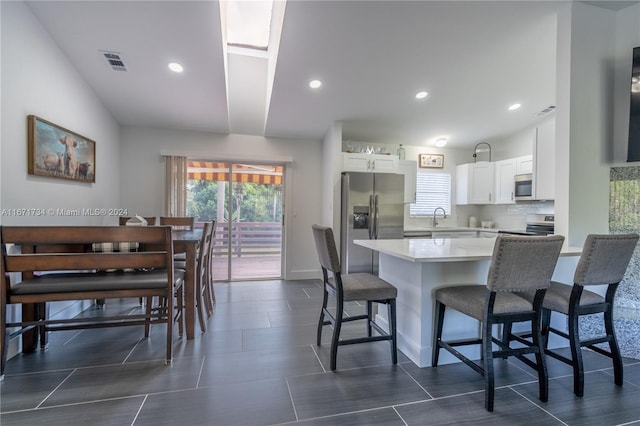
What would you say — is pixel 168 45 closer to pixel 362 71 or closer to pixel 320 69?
pixel 320 69

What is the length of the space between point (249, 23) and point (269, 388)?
3.64 metres

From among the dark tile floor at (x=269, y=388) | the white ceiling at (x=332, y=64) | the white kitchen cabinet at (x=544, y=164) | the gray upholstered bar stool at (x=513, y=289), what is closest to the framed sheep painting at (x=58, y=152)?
the white ceiling at (x=332, y=64)

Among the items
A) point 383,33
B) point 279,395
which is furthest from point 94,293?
point 383,33

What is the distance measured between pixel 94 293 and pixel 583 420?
3.03 meters

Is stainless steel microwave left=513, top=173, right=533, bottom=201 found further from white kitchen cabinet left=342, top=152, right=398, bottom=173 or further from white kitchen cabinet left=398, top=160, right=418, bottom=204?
white kitchen cabinet left=342, top=152, right=398, bottom=173

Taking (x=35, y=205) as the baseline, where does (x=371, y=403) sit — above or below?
below

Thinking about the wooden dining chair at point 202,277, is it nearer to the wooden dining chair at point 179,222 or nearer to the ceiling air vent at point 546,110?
the wooden dining chair at point 179,222

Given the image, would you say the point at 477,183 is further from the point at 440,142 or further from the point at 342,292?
the point at 342,292

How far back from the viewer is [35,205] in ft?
7.86

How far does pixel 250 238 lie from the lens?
15.3ft

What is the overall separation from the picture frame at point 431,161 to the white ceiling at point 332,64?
2.34ft

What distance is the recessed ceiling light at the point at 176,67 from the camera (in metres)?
2.95

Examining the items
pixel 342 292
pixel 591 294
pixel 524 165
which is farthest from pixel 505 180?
pixel 342 292

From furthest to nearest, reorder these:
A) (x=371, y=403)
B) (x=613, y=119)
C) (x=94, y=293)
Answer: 1. (x=613, y=119)
2. (x=94, y=293)
3. (x=371, y=403)
